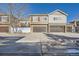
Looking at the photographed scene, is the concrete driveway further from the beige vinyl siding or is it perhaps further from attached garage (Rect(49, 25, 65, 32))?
the beige vinyl siding

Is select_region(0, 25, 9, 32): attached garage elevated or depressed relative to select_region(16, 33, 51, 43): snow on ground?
elevated

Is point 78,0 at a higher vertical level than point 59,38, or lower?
higher

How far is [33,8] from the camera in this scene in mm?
5293

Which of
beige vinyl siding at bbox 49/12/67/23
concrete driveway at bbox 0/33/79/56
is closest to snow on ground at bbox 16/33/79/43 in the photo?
concrete driveway at bbox 0/33/79/56

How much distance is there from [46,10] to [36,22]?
0.27 m

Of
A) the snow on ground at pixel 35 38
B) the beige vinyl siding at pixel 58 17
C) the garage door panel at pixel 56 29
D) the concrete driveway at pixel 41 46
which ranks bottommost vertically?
the concrete driveway at pixel 41 46

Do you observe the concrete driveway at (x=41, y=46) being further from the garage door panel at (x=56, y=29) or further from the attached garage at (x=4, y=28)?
the attached garage at (x=4, y=28)

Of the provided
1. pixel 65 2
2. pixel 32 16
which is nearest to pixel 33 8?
pixel 32 16

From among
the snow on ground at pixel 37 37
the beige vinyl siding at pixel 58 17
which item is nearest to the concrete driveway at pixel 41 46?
the snow on ground at pixel 37 37

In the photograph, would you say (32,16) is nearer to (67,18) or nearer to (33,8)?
(33,8)

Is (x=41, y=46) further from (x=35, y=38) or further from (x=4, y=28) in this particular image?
(x=4, y=28)

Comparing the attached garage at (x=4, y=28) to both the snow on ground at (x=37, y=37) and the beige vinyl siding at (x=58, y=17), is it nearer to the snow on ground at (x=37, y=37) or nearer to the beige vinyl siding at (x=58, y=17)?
the snow on ground at (x=37, y=37)

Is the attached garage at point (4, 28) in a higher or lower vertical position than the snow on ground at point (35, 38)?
higher

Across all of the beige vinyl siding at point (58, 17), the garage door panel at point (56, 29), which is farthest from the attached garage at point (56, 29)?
the beige vinyl siding at point (58, 17)
